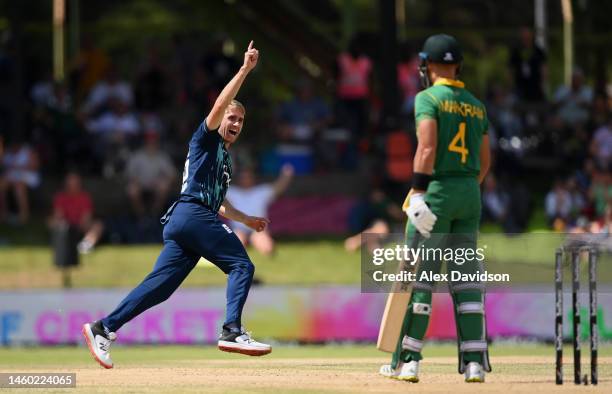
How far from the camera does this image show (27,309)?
58.3 feet

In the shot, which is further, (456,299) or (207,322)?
(207,322)

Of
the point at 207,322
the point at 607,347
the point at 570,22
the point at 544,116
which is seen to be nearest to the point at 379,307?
the point at 207,322

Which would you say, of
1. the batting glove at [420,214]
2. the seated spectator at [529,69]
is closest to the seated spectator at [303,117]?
the seated spectator at [529,69]

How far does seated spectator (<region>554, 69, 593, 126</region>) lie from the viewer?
2402 cm

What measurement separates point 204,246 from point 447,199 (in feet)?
5.62

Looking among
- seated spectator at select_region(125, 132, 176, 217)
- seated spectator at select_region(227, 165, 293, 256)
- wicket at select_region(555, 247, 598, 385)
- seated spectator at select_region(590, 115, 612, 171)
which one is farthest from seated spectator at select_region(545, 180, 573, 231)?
wicket at select_region(555, 247, 598, 385)

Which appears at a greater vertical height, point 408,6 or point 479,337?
point 408,6

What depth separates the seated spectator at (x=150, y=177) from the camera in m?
22.2

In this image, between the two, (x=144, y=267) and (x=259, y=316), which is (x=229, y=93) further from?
(x=144, y=267)

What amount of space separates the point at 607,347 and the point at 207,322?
486 centimetres

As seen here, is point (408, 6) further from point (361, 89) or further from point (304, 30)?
point (361, 89)

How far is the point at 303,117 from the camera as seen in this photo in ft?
77.6

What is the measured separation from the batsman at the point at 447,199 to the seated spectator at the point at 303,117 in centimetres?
1333

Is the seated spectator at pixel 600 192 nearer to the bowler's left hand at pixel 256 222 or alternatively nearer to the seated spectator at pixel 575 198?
the seated spectator at pixel 575 198
